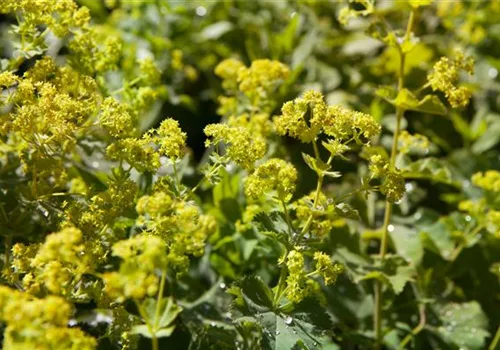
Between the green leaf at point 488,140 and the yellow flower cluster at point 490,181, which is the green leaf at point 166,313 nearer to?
the yellow flower cluster at point 490,181

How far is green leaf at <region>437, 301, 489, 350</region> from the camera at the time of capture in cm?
225

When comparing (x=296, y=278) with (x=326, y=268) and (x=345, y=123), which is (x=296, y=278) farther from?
(x=345, y=123)

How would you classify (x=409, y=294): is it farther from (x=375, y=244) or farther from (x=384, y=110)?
(x=384, y=110)

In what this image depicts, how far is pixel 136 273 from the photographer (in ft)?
4.22

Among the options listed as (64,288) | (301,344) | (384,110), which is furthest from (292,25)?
(64,288)

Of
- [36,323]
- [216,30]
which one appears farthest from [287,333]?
[216,30]

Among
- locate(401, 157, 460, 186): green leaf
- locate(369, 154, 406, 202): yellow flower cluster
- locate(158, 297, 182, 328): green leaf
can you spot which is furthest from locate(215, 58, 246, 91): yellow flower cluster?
locate(158, 297, 182, 328): green leaf

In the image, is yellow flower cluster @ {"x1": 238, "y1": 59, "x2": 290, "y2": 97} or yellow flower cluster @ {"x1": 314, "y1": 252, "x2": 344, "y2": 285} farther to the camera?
yellow flower cluster @ {"x1": 238, "y1": 59, "x2": 290, "y2": 97}

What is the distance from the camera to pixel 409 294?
234 cm

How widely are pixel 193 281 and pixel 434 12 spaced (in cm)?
225

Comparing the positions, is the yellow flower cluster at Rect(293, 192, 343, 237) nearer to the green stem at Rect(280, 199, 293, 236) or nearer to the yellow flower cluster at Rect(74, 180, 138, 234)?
the green stem at Rect(280, 199, 293, 236)

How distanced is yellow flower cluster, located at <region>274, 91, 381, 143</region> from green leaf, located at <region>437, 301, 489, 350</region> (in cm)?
93

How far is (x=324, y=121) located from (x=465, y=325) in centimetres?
103

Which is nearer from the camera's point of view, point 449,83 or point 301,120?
point 301,120
